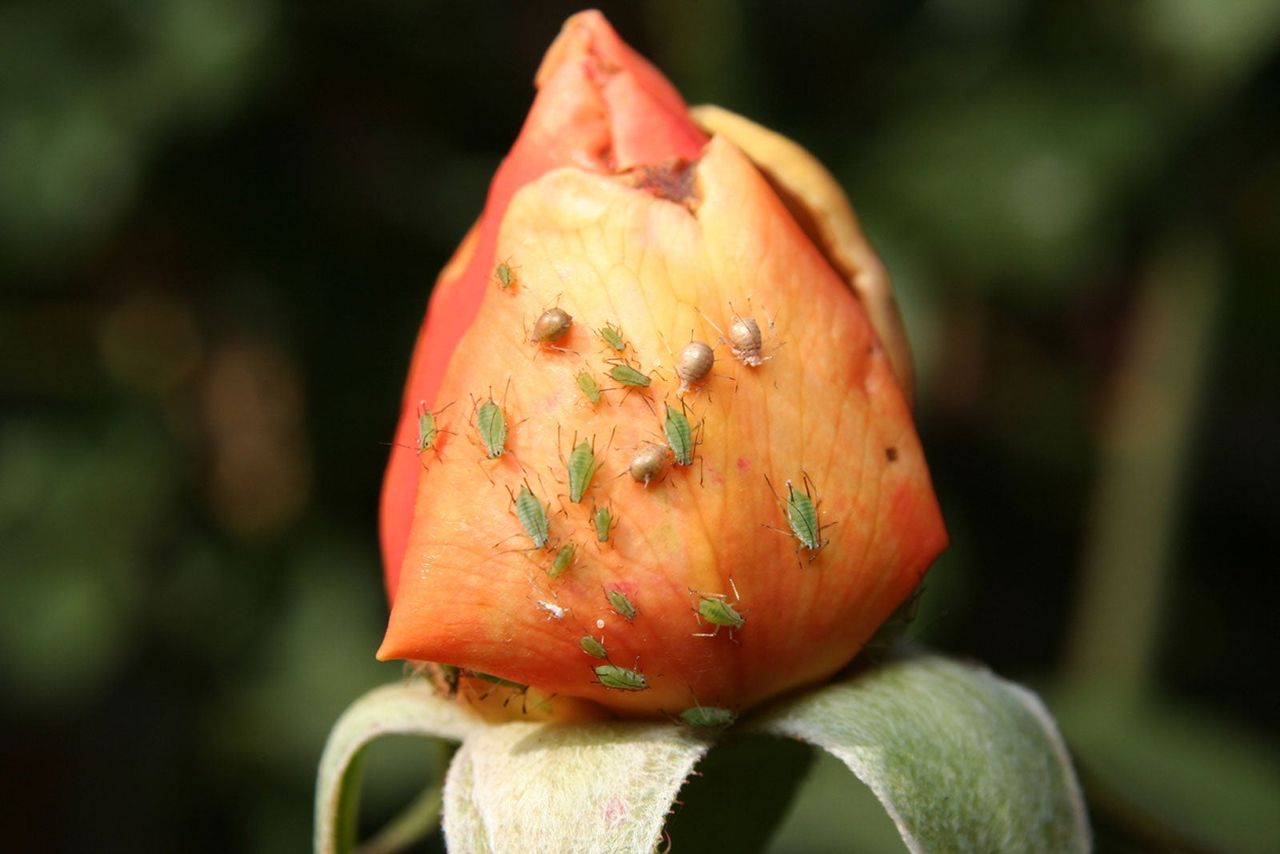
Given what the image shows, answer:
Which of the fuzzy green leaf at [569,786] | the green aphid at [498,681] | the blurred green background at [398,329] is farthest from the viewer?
the blurred green background at [398,329]

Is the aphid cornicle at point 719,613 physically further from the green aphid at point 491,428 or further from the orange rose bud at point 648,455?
the green aphid at point 491,428

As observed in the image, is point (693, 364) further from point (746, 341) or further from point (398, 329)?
point (398, 329)

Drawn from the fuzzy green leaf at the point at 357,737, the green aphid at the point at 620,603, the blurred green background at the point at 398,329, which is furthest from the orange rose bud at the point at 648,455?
the blurred green background at the point at 398,329

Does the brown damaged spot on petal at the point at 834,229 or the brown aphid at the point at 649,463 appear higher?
the brown damaged spot on petal at the point at 834,229

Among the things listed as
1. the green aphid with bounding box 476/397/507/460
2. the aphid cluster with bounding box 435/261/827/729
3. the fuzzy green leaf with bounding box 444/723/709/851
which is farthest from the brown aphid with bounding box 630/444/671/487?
the fuzzy green leaf with bounding box 444/723/709/851

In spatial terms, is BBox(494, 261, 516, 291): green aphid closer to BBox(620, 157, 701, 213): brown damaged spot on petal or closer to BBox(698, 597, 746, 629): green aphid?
BBox(620, 157, 701, 213): brown damaged spot on petal

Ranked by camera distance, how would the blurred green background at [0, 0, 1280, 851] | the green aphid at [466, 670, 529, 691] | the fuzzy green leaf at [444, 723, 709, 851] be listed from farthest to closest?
the blurred green background at [0, 0, 1280, 851] → the green aphid at [466, 670, 529, 691] → the fuzzy green leaf at [444, 723, 709, 851]

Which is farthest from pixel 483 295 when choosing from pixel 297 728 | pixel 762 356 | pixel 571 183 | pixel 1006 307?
pixel 1006 307
